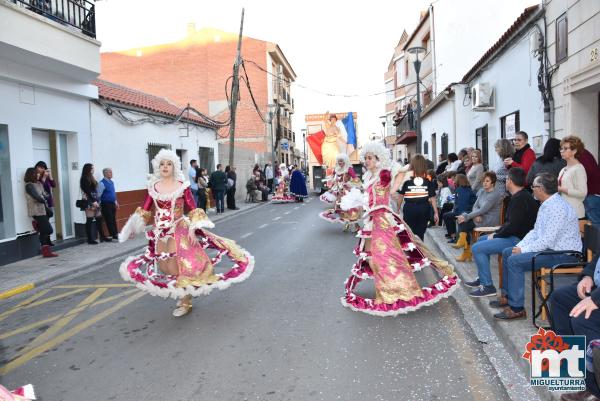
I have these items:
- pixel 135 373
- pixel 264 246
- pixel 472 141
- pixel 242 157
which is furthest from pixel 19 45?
pixel 242 157

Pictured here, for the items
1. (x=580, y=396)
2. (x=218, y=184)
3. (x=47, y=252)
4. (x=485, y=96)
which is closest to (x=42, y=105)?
(x=47, y=252)

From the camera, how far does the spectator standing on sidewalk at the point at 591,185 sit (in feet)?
20.9

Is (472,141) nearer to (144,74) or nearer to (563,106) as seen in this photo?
(563,106)

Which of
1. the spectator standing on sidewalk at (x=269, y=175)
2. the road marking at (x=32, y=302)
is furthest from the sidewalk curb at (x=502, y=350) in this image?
the spectator standing on sidewalk at (x=269, y=175)

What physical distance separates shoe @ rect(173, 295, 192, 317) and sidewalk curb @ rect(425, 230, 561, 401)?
10.3ft

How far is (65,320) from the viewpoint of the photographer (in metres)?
5.95

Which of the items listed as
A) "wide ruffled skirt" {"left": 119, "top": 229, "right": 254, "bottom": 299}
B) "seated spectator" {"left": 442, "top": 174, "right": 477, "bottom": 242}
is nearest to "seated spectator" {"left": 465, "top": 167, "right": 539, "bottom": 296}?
"wide ruffled skirt" {"left": 119, "top": 229, "right": 254, "bottom": 299}

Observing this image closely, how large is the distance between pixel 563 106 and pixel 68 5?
10.8m

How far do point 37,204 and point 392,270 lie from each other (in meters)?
7.72

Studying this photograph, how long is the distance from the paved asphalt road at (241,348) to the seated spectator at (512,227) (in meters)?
0.52

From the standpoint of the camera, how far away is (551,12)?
948 cm

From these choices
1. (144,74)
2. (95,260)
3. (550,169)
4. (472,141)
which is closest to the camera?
(550,169)

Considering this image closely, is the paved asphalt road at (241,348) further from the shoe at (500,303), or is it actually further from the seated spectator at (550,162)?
the seated spectator at (550,162)

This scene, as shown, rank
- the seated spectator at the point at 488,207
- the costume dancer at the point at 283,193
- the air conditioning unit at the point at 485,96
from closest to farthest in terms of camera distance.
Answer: the seated spectator at the point at 488,207 < the air conditioning unit at the point at 485,96 < the costume dancer at the point at 283,193
